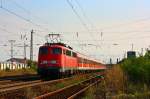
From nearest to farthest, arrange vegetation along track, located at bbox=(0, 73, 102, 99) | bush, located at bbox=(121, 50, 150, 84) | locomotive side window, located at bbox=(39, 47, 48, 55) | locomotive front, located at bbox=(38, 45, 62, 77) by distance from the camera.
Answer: vegetation along track, located at bbox=(0, 73, 102, 99) < bush, located at bbox=(121, 50, 150, 84) < locomotive front, located at bbox=(38, 45, 62, 77) < locomotive side window, located at bbox=(39, 47, 48, 55)

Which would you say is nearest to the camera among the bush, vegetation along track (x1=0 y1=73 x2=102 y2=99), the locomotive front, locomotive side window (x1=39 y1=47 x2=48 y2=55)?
vegetation along track (x1=0 y1=73 x2=102 y2=99)

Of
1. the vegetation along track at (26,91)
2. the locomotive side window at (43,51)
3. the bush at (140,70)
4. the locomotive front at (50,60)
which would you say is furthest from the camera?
the locomotive side window at (43,51)

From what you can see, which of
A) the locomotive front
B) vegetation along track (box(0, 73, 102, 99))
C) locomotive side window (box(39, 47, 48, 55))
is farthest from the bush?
locomotive side window (box(39, 47, 48, 55))

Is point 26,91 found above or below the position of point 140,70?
below

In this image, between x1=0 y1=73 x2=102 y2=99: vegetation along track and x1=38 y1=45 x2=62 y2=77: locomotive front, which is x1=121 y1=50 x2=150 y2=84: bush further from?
x1=38 y1=45 x2=62 y2=77: locomotive front

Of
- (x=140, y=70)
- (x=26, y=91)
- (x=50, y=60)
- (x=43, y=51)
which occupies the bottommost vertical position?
(x=26, y=91)

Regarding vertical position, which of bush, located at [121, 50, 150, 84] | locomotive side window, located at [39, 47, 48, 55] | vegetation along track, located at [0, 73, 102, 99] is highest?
locomotive side window, located at [39, 47, 48, 55]

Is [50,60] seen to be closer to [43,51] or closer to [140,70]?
[43,51]

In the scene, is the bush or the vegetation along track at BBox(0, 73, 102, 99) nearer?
the vegetation along track at BBox(0, 73, 102, 99)

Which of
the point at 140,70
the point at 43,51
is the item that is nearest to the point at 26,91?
the point at 140,70

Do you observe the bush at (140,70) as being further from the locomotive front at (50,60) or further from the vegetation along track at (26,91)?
the locomotive front at (50,60)

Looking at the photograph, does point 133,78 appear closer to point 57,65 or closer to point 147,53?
point 147,53

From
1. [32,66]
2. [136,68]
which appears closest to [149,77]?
[136,68]

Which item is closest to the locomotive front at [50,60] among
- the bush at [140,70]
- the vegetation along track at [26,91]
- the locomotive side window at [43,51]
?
the locomotive side window at [43,51]
